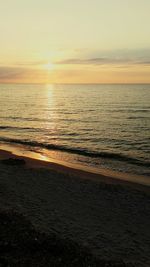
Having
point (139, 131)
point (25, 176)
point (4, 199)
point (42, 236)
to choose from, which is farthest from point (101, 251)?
point (139, 131)

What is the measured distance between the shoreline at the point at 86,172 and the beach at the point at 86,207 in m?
0.07

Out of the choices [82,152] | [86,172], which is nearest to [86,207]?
[86,172]

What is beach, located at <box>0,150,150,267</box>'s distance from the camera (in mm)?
10938

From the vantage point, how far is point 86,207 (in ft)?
48.5

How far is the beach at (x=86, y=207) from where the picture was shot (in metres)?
10.9

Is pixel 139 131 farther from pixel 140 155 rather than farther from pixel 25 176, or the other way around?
pixel 25 176

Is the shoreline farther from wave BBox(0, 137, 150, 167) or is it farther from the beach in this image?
wave BBox(0, 137, 150, 167)

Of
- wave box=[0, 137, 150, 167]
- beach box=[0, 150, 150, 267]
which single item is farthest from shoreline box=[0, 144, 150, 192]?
wave box=[0, 137, 150, 167]

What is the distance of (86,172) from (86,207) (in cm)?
788

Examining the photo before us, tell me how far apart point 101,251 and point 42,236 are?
6.45ft

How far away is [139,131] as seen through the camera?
134ft

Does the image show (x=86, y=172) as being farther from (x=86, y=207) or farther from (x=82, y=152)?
(x=86, y=207)

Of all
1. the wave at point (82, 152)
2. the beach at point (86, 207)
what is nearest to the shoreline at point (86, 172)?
the beach at point (86, 207)

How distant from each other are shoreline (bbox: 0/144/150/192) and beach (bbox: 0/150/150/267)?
0.07m
